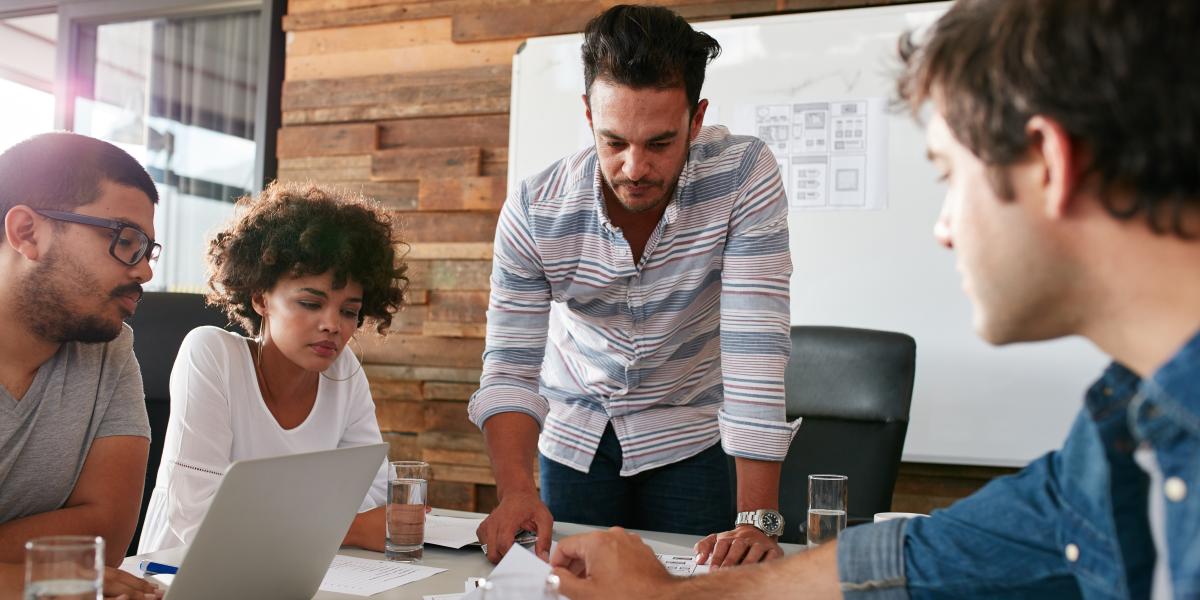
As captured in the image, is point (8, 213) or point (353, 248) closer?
point (8, 213)

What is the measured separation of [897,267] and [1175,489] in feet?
6.93

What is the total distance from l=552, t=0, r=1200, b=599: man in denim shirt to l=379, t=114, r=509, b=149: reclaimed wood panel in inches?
97.8

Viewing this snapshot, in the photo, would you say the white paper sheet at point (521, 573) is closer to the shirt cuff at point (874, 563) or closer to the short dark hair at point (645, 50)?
the shirt cuff at point (874, 563)

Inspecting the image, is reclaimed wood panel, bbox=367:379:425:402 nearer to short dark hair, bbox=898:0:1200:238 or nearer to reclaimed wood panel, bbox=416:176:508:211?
reclaimed wood panel, bbox=416:176:508:211

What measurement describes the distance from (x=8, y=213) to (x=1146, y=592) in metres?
1.45

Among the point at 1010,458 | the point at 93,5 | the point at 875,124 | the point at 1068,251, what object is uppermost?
the point at 93,5

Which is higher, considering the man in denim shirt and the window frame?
the window frame

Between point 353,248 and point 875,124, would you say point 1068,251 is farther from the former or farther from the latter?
point 875,124

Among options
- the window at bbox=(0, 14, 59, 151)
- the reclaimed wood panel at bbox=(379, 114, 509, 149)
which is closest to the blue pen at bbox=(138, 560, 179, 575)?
the reclaimed wood panel at bbox=(379, 114, 509, 149)

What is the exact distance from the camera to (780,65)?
9.52 ft

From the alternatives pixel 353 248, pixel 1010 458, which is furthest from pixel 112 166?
pixel 1010 458

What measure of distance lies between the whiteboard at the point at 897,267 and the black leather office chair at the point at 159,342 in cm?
154

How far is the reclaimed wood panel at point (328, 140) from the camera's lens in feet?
11.5

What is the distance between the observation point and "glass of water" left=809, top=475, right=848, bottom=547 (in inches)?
56.0
